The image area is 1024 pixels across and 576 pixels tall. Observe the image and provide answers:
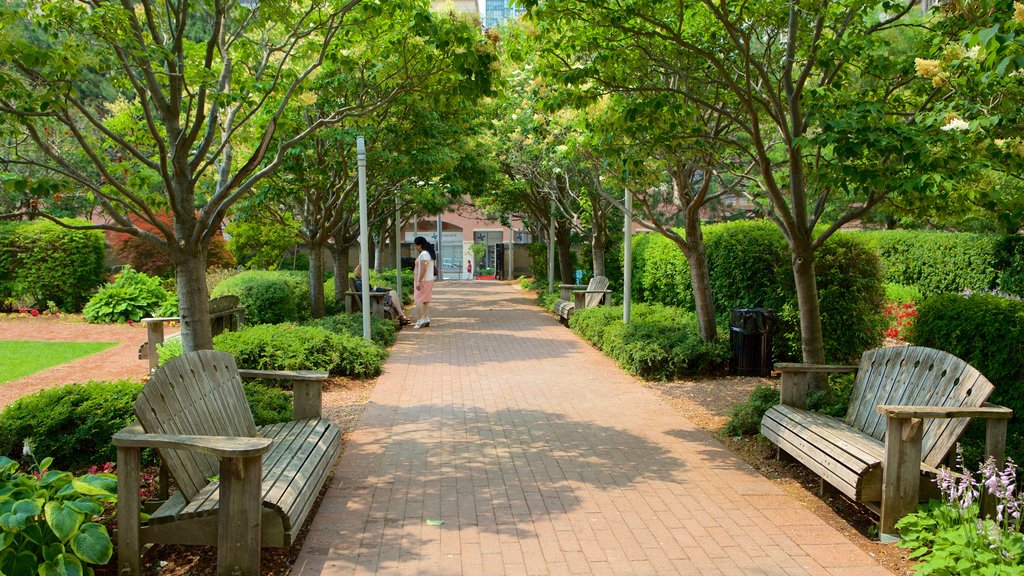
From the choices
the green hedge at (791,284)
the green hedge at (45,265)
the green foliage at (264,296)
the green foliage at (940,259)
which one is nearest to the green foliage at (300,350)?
the green foliage at (264,296)

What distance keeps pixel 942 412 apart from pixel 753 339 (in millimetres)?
5499

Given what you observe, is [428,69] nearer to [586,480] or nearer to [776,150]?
[586,480]

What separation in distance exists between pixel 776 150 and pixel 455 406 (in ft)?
27.3

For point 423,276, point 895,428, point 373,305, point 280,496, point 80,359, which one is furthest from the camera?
point 423,276

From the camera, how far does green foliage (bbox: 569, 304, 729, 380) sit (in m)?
9.44

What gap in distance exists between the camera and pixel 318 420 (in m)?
5.47

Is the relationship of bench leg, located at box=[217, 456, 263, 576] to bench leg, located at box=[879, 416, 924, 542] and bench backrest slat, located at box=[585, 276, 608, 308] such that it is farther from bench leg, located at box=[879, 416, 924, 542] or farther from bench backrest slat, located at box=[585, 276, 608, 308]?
bench backrest slat, located at box=[585, 276, 608, 308]

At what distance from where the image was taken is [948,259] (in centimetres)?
1531

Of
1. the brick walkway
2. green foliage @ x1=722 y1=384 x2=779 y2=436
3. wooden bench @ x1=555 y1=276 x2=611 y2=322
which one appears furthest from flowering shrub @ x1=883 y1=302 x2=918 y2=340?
green foliage @ x1=722 y1=384 x2=779 y2=436

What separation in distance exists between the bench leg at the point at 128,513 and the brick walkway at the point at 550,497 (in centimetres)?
80

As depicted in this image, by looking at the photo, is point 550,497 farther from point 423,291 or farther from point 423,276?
point 423,291

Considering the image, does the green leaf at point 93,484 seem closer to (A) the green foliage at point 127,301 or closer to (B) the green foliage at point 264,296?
(B) the green foliage at point 264,296

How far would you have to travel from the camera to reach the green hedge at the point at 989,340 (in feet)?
16.8

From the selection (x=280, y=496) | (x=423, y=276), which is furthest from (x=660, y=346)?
(x=423, y=276)
